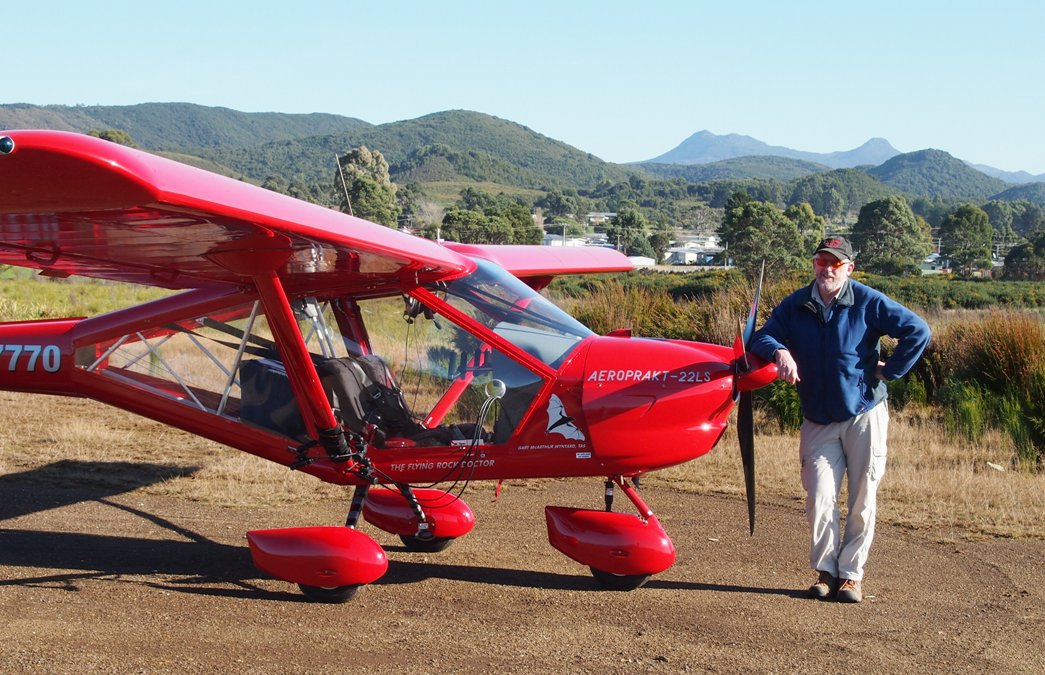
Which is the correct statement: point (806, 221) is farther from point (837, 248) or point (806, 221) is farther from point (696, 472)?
point (837, 248)

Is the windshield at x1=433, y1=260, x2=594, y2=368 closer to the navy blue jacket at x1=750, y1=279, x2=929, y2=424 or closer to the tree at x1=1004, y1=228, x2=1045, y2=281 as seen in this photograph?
the navy blue jacket at x1=750, y1=279, x2=929, y2=424

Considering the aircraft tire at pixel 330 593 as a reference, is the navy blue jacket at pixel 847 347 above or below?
above

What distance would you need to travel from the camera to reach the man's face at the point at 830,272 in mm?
5629

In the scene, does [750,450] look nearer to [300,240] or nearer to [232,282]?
[300,240]

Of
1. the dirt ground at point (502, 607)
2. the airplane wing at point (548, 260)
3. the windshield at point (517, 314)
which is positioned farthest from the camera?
the airplane wing at point (548, 260)

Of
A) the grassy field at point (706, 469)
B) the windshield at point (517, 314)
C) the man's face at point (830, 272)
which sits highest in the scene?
the man's face at point (830, 272)

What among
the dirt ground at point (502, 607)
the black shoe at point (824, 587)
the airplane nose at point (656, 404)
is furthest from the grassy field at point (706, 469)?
the airplane nose at point (656, 404)

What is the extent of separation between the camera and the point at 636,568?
18.8 feet

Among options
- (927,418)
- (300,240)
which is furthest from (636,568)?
(927,418)

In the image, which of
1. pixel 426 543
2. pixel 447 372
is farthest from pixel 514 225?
pixel 447 372

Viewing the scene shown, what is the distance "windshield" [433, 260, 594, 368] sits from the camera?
5.99 meters

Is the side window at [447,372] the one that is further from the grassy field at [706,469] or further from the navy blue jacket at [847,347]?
the grassy field at [706,469]

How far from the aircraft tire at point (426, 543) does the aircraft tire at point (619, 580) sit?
1.30m

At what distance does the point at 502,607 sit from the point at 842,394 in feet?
7.39
